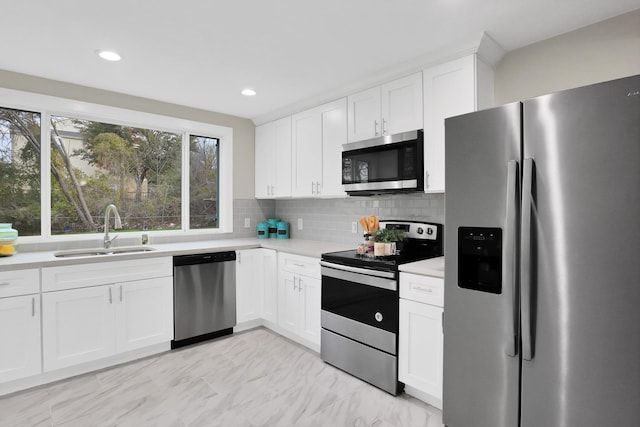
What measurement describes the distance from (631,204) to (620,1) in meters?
1.33

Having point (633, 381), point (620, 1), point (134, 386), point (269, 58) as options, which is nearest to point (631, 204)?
point (633, 381)

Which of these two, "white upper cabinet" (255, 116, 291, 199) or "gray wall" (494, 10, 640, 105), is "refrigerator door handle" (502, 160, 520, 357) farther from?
"white upper cabinet" (255, 116, 291, 199)

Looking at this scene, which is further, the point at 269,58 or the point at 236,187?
the point at 236,187

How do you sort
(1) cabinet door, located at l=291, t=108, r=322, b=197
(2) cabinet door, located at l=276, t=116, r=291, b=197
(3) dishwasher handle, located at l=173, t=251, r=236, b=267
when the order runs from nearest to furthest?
(3) dishwasher handle, located at l=173, t=251, r=236, b=267, (1) cabinet door, located at l=291, t=108, r=322, b=197, (2) cabinet door, located at l=276, t=116, r=291, b=197

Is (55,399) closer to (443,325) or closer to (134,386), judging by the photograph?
(134,386)

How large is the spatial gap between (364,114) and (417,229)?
110cm

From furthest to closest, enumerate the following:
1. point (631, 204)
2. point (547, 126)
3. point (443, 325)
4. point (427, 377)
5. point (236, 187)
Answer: point (236, 187), point (427, 377), point (443, 325), point (547, 126), point (631, 204)

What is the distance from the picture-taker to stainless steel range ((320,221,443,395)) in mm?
2357

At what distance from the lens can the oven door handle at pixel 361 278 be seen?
7.67 ft

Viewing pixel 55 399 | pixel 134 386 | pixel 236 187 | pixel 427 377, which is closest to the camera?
pixel 427 377

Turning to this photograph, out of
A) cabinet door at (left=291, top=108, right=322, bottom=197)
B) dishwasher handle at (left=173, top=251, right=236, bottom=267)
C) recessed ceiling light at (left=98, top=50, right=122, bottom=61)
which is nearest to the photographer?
recessed ceiling light at (left=98, top=50, right=122, bottom=61)

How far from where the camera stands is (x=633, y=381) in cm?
133

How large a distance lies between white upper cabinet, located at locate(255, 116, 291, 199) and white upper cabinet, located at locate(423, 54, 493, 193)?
1.73 m

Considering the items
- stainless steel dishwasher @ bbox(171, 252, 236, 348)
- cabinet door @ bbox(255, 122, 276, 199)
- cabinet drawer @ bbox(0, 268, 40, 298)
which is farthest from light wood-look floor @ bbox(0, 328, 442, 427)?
cabinet door @ bbox(255, 122, 276, 199)
